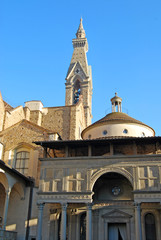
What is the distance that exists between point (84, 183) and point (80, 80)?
34.5 m

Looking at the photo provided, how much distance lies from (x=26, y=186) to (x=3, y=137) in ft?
16.6

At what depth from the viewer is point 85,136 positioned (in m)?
22.2

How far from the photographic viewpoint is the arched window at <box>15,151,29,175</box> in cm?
2136

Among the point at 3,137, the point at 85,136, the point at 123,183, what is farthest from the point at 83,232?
the point at 3,137

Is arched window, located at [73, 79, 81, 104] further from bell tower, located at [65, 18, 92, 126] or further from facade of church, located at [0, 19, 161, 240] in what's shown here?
facade of church, located at [0, 19, 161, 240]

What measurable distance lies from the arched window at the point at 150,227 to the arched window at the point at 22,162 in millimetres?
9767

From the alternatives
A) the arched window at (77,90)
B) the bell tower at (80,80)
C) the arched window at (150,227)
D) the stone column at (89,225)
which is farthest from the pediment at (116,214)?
the arched window at (77,90)

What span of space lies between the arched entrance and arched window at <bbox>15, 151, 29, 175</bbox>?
6.11 metres

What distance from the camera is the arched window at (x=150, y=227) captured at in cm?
1686

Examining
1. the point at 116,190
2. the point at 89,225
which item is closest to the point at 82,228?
the point at 89,225

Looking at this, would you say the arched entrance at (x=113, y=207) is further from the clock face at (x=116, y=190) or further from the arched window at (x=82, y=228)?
the arched window at (x=82, y=228)

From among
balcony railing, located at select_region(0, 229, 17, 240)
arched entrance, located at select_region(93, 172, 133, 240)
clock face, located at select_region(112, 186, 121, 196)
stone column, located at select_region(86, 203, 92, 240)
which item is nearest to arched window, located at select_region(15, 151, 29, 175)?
balcony railing, located at select_region(0, 229, 17, 240)

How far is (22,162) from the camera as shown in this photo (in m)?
21.7

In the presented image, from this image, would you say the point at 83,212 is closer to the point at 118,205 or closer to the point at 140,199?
the point at 118,205
